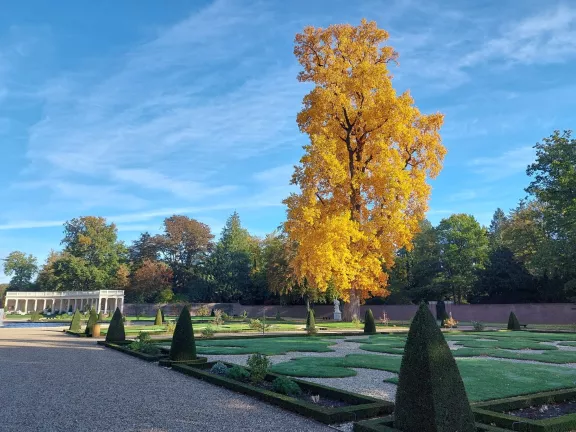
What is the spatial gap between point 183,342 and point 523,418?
8644 millimetres

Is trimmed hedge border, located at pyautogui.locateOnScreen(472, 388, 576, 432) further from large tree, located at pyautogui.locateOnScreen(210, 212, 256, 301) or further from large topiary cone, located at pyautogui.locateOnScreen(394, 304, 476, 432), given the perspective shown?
large tree, located at pyautogui.locateOnScreen(210, 212, 256, 301)

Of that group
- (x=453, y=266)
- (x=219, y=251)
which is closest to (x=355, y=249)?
(x=453, y=266)

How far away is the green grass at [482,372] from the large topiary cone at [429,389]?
10.3 feet

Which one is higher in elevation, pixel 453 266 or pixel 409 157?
pixel 409 157

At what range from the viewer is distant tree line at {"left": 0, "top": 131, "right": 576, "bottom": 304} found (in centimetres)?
3191

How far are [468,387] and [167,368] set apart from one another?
24.6ft

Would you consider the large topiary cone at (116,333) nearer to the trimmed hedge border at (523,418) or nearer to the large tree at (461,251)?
the trimmed hedge border at (523,418)

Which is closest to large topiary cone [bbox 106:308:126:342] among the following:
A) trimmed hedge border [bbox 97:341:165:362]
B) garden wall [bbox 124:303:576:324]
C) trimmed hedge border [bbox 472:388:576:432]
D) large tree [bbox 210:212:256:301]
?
trimmed hedge border [bbox 97:341:165:362]

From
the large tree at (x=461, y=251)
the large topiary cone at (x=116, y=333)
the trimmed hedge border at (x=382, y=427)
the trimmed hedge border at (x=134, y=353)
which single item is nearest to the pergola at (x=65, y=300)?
the large tree at (x=461, y=251)

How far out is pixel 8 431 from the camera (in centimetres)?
567

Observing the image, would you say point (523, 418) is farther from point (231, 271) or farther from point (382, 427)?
point (231, 271)

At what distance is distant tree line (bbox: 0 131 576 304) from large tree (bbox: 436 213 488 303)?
11 cm

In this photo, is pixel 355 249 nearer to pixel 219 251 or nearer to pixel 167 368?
pixel 167 368

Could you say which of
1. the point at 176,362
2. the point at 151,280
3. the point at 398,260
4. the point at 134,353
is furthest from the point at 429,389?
the point at 151,280
